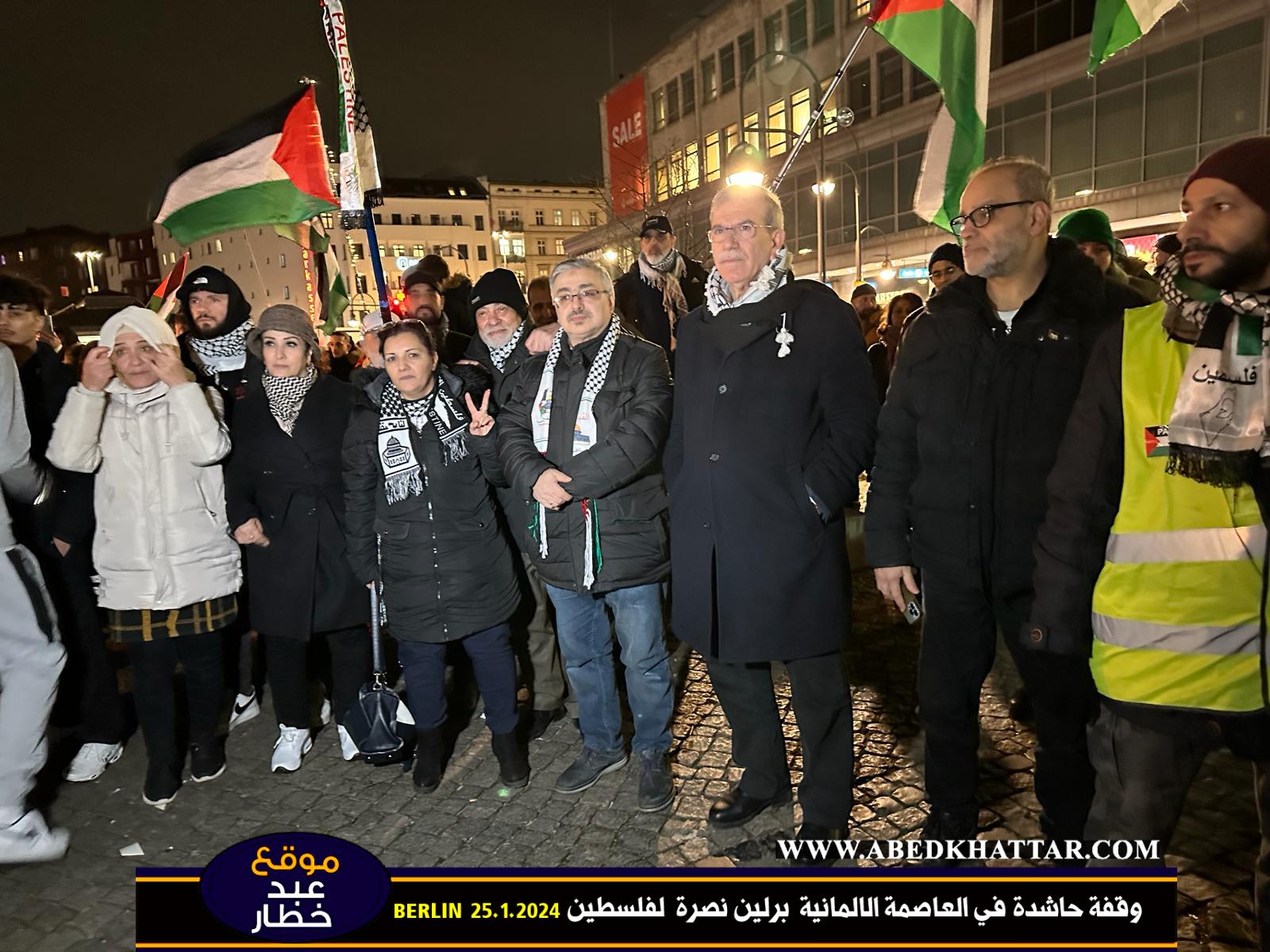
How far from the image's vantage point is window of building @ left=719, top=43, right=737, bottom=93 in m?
39.3

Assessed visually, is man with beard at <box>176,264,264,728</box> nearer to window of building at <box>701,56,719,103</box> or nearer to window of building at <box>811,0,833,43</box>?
window of building at <box>811,0,833,43</box>

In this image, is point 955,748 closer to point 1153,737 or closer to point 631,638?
point 1153,737

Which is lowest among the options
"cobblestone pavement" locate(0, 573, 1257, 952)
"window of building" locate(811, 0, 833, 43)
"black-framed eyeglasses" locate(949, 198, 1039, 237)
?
"cobblestone pavement" locate(0, 573, 1257, 952)

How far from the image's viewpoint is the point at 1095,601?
2264 millimetres

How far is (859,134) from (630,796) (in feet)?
104

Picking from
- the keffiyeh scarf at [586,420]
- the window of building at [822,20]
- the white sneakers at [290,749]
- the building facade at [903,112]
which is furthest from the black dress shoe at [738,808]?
the window of building at [822,20]

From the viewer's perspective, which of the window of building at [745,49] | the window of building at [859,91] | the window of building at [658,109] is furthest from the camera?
the window of building at [658,109]

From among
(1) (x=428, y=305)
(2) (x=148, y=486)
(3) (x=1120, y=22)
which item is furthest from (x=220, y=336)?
Result: (3) (x=1120, y=22)

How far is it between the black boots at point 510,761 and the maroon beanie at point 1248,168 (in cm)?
352

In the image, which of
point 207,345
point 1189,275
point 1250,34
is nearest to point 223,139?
point 207,345

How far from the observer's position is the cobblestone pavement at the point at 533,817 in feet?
10.2

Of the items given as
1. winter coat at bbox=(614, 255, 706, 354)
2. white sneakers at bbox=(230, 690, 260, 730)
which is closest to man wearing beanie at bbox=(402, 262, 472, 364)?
winter coat at bbox=(614, 255, 706, 354)

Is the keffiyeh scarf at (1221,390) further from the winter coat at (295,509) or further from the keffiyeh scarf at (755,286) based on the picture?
the winter coat at (295,509)

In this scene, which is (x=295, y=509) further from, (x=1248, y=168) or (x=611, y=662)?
(x=1248, y=168)
